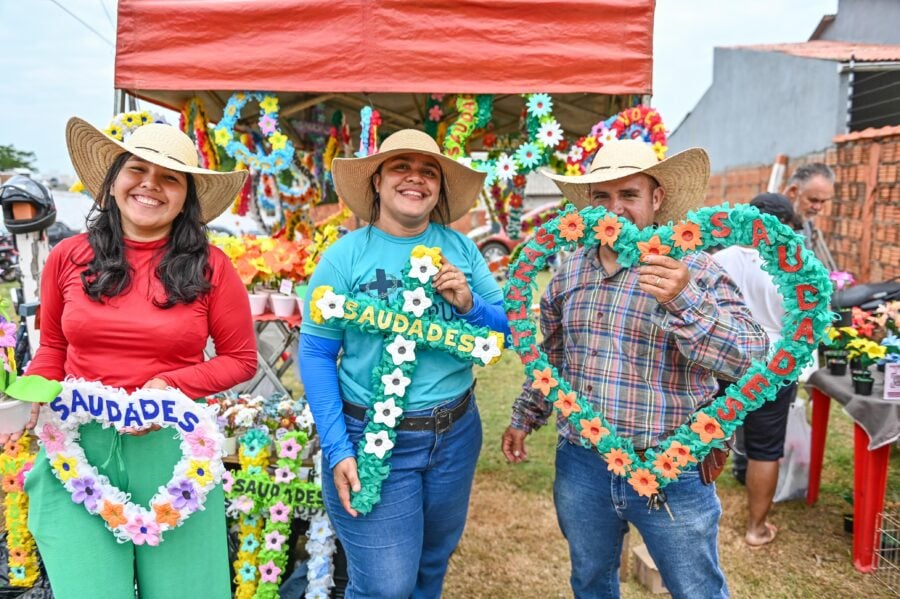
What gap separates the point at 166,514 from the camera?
1.75m

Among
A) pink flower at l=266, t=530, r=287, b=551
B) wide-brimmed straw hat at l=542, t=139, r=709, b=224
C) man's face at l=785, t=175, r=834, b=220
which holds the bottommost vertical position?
pink flower at l=266, t=530, r=287, b=551

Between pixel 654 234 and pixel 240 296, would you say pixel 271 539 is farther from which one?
pixel 654 234

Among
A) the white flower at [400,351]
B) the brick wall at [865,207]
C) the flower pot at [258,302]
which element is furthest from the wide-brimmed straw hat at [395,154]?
the brick wall at [865,207]

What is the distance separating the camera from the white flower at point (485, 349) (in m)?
1.92

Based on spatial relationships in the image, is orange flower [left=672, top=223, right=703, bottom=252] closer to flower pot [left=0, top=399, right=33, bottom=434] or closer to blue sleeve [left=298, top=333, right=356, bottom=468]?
blue sleeve [left=298, top=333, right=356, bottom=468]

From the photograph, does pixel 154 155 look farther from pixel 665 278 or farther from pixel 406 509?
pixel 665 278

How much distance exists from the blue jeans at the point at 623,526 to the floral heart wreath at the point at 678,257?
3.4 inches

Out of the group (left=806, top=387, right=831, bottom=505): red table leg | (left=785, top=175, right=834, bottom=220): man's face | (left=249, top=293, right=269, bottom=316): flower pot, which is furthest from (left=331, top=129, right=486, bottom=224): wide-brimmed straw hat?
(left=785, top=175, right=834, bottom=220): man's face

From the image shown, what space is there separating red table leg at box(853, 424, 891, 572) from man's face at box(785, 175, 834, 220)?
1.58m

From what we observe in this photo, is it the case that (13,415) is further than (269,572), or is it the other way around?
(269,572)

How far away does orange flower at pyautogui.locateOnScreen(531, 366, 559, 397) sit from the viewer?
1.96 meters

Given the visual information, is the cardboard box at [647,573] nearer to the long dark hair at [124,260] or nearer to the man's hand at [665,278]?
the man's hand at [665,278]

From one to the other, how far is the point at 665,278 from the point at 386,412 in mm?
924

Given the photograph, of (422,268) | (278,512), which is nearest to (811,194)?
(422,268)
